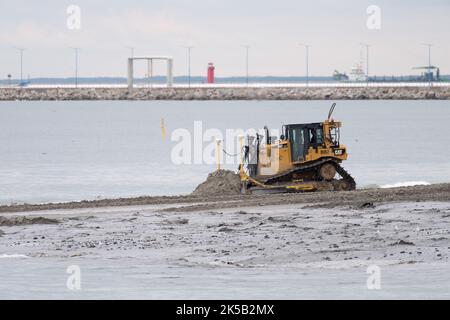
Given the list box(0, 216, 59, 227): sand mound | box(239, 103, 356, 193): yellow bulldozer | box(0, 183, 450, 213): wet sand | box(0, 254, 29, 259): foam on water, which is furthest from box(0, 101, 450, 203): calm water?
box(0, 254, 29, 259): foam on water

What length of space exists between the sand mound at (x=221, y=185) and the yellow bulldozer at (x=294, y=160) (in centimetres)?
85

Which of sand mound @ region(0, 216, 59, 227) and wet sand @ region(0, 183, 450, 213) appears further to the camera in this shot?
wet sand @ region(0, 183, 450, 213)

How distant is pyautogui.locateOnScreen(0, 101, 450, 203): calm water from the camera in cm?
5566

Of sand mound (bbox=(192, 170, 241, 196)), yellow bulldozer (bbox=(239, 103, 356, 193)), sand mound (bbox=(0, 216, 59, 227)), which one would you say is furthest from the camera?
sand mound (bbox=(192, 170, 241, 196))

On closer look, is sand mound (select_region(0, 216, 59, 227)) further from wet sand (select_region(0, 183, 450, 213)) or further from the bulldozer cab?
the bulldozer cab

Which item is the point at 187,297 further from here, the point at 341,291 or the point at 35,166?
the point at 35,166

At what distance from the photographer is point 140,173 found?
63.8 metres

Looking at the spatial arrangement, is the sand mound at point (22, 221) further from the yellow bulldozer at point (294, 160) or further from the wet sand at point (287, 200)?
the yellow bulldozer at point (294, 160)

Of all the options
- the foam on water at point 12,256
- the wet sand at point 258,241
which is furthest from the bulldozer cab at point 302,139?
the foam on water at point 12,256

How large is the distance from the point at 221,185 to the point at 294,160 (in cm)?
293

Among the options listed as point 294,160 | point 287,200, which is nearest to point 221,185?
point 294,160

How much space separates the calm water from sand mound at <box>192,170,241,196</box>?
7952 millimetres
